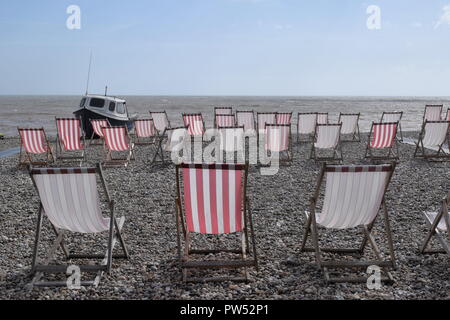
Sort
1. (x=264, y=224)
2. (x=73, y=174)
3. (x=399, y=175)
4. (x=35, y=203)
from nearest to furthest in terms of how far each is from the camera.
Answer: (x=73, y=174) < (x=264, y=224) < (x=35, y=203) < (x=399, y=175)

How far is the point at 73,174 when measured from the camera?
2.91 m

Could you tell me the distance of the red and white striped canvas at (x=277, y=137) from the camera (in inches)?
308

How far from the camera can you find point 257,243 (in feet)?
12.5

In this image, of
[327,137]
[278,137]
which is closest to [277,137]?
[278,137]

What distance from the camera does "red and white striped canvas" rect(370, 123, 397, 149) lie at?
26.3ft

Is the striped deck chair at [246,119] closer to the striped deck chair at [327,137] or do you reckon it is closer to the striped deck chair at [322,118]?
the striped deck chair at [322,118]

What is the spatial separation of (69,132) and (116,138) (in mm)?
1265

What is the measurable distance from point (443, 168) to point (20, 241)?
25.4ft

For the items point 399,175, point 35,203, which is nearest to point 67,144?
point 35,203

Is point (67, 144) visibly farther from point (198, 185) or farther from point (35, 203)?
point (198, 185)

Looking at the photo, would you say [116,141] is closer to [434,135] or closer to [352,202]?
[352,202]

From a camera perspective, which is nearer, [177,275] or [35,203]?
[177,275]

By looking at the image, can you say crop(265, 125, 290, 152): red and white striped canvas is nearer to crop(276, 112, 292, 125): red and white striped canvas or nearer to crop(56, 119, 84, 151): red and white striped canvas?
crop(276, 112, 292, 125): red and white striped canvas

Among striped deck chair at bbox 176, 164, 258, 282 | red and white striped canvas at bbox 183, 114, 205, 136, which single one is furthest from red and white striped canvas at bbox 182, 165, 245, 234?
red and white striped canvas at bbox 183, 114, 205, 136
